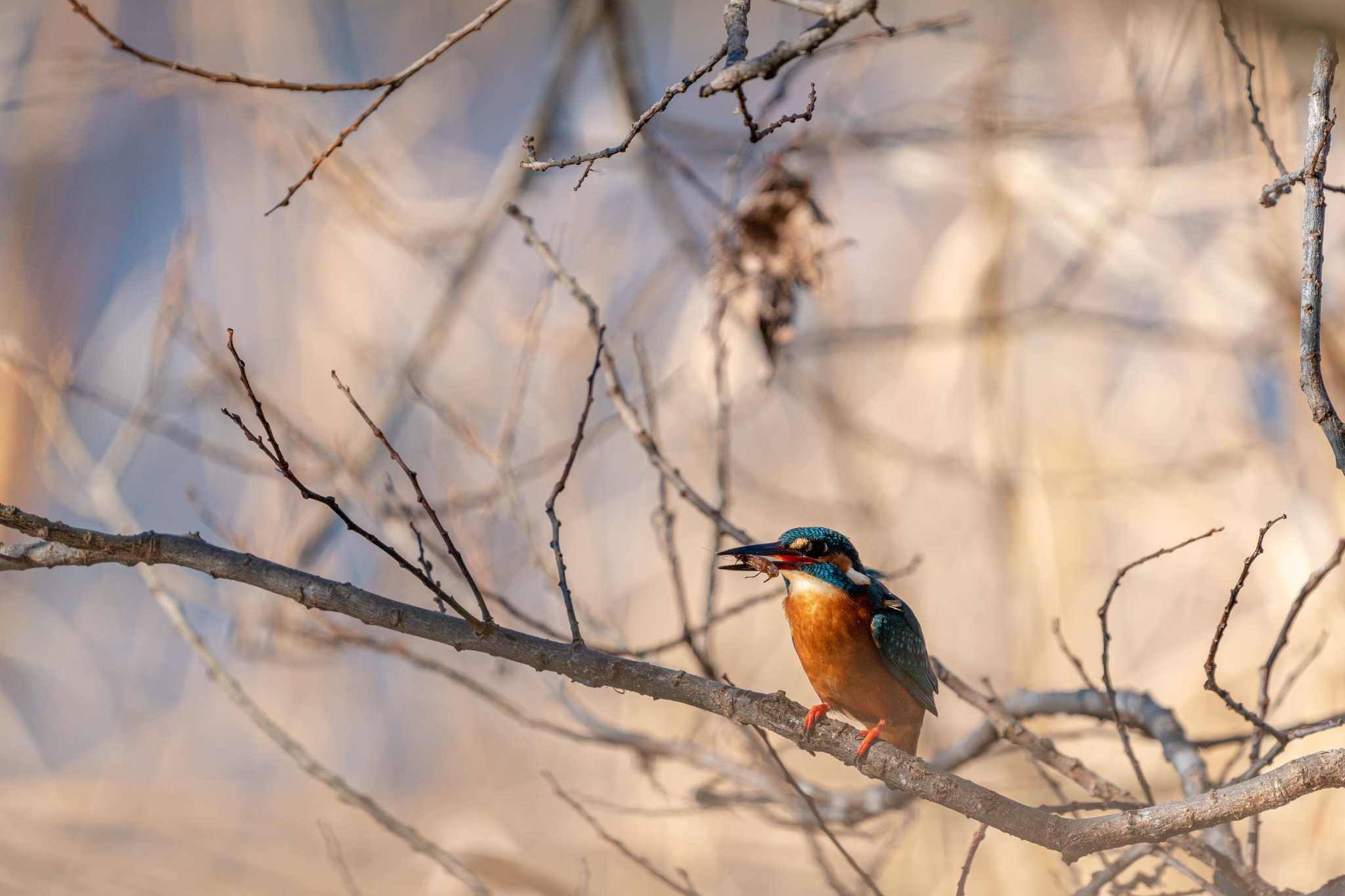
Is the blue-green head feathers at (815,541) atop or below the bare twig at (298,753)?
atop

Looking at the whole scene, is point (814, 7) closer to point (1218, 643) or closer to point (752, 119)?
point (752, 119)

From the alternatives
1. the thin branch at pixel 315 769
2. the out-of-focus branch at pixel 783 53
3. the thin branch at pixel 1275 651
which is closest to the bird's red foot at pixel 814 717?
the thin branch at pixel 1275 651

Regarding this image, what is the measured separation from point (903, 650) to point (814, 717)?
0.39m

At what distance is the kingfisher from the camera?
1931 millimetres

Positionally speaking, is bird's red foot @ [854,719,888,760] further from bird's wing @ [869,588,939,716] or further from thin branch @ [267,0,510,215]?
thin branch @ [267,0,510,215]

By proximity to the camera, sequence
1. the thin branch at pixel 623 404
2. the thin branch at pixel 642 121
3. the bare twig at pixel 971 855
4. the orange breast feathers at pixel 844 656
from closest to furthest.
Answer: the thin branch at pixel 642 121
the bare twig at pixel 971 855
the orange breast feathers at pixel 844 656
the thin branch at pixel 623 404

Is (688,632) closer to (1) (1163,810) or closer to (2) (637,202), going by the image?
(1) (1163,810)

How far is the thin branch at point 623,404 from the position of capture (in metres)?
2.06

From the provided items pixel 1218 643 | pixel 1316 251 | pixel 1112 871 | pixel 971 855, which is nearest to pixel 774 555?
pixel 971 855

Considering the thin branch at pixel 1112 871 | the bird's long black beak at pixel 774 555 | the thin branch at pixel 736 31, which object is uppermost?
the thin branch at pixel 736 31

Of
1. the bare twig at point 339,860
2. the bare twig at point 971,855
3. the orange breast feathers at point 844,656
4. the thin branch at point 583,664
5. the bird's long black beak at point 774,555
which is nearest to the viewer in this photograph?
the thin branch at point 583,664

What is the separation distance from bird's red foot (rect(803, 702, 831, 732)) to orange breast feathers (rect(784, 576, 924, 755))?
0.07 m

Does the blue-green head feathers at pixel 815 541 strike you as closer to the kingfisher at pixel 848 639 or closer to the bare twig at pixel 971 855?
the kingfisher at pixel 848 639

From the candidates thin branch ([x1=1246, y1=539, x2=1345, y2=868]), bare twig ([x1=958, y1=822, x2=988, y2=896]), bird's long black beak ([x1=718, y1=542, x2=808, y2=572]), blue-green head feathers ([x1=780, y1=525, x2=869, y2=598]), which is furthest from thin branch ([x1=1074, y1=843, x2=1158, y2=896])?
bird's long black beak ([x1=718, y1=542, x2=808, y2=572])
